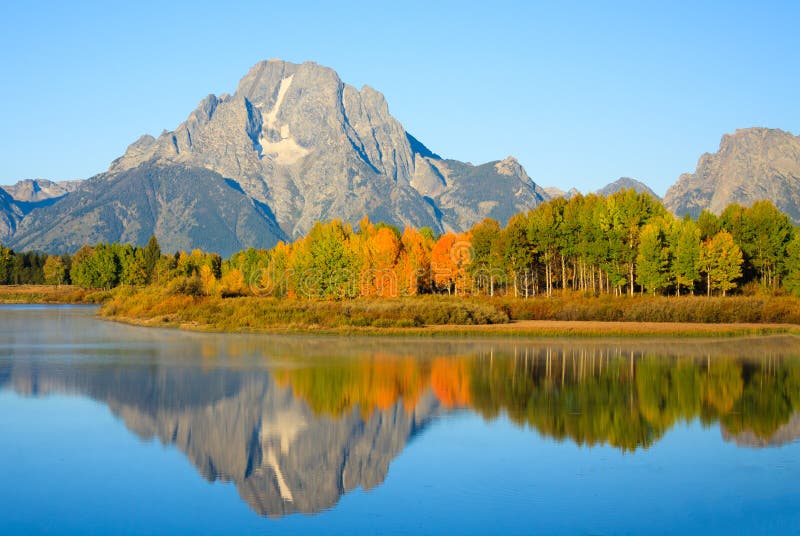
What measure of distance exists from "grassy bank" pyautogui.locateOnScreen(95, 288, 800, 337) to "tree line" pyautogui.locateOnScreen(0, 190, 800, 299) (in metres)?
7.32

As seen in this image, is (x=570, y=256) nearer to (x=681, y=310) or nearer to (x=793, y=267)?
(x=793, y=267)

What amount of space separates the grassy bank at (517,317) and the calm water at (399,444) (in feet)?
43.5

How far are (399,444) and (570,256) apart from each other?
62398 mm

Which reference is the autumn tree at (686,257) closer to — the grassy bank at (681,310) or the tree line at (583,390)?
the grassy bank at (681,310)

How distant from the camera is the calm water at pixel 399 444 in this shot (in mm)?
18078

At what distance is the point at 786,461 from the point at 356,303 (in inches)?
1907

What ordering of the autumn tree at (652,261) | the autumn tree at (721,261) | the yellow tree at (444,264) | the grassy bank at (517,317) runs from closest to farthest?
the grassy bank at (517,317) < the autumn tree at (652,261) < the autumn tree at (721,261) < the yellow tree at (444,264)

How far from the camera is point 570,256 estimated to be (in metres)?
84.4

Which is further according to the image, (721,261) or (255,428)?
(721,261)

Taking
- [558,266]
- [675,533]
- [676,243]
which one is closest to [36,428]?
[675,533]

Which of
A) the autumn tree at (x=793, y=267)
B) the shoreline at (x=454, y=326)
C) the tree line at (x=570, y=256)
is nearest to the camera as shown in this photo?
the shoreline at (x=454, y=326)

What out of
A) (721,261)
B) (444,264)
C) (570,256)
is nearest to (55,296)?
(444,264)

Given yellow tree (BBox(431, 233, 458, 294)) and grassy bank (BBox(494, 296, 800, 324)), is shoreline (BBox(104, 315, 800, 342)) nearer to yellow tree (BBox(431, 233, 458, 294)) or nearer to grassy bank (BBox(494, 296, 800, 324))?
grassy bank (BBox(494, 296, 800, 324))

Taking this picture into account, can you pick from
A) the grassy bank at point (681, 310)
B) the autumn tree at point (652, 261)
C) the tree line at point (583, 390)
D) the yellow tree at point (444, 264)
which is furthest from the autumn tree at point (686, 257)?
the tree line at point (583, 390)
